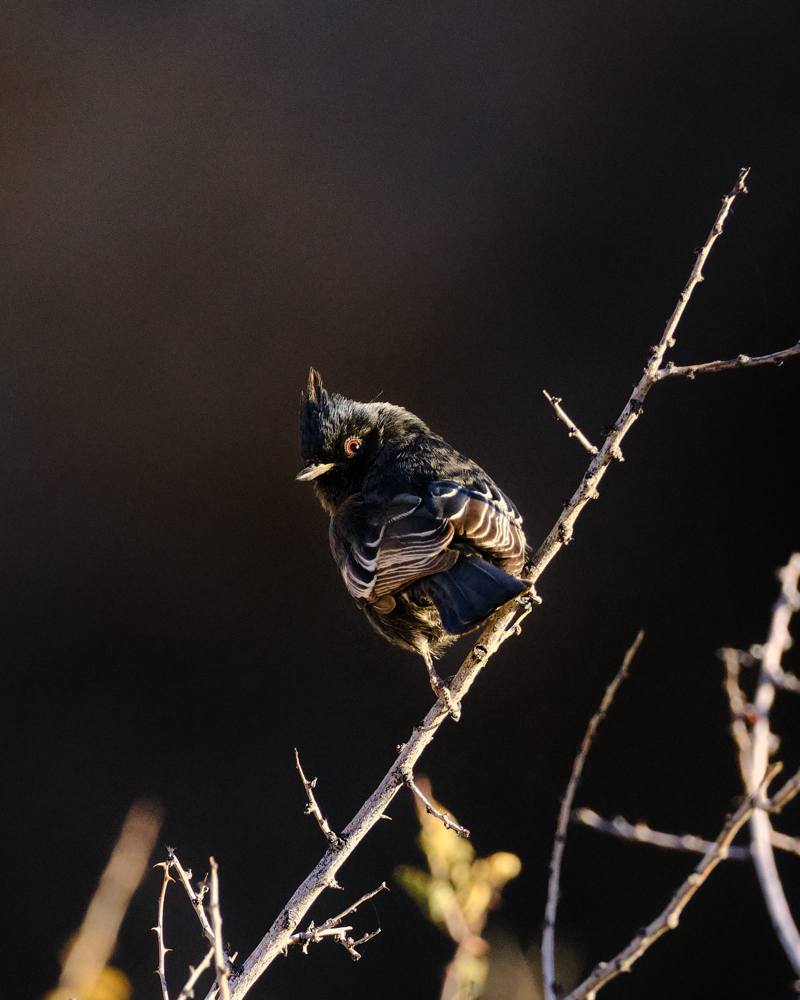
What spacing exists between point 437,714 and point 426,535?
1.90 feet

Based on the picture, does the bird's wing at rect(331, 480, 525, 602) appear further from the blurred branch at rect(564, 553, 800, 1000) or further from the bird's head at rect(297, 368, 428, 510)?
the blurred branch at rect(564, 553, 800, 1000)

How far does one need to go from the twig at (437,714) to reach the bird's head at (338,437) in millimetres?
854

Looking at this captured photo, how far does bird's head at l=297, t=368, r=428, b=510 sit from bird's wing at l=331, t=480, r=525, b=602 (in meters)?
0.27

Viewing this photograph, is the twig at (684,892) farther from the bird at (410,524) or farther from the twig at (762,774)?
the bird at (410,524)

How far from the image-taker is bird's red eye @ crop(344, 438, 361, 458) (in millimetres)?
3453

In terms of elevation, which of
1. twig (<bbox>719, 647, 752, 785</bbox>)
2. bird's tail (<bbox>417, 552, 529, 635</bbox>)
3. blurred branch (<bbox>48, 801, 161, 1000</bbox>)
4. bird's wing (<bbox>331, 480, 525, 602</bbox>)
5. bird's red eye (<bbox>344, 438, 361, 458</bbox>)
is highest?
bird's red eye (<bbox>344, 438, 361, 458</bbox>)

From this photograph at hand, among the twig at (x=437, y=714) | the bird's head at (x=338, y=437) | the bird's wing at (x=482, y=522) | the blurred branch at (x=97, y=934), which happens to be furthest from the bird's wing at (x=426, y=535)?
the blurred branch at (x=97, y=934)

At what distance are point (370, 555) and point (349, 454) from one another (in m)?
0.48

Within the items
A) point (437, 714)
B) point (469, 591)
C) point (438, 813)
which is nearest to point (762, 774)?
point (438, 813)

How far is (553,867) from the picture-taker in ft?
4.94

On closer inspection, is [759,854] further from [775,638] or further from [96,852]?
[96,852]

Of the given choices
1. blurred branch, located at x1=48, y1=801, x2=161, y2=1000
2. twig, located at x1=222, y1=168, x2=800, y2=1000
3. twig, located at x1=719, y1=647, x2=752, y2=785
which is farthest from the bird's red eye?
twig, located at x1=719, y1=647, x2=752, y2=785

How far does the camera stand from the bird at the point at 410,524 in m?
2.74

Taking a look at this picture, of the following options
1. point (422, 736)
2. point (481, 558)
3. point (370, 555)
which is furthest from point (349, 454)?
point (422, 736)
